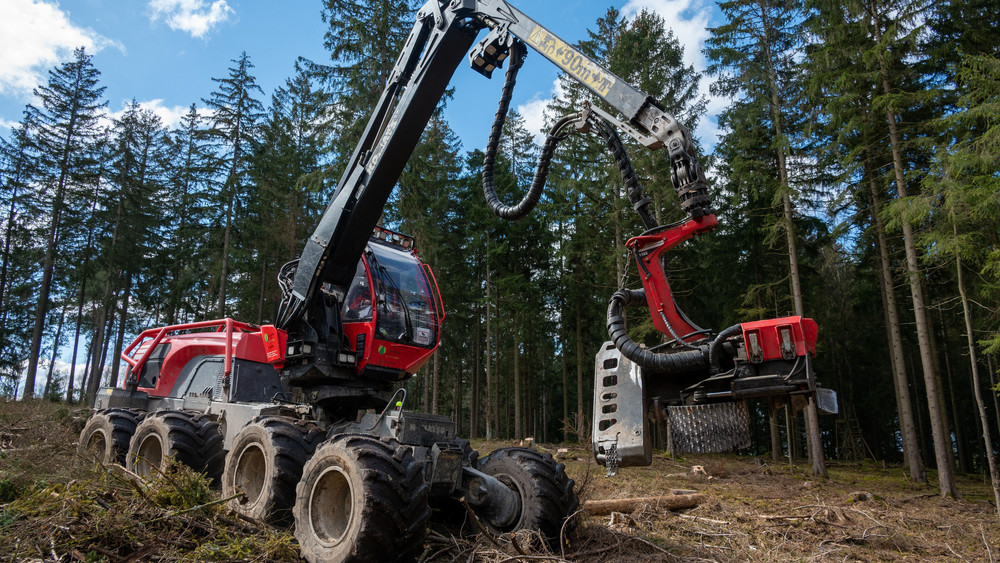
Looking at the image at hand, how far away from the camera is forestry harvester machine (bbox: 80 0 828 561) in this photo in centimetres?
421

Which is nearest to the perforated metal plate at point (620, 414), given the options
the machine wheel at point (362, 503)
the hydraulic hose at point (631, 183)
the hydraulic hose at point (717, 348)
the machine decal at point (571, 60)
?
the hydraulic hose at point (717, 348)

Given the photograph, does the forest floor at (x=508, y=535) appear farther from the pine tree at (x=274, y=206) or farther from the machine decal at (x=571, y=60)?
the pine tree at (x=274, y=206)

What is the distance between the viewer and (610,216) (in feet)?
61.7

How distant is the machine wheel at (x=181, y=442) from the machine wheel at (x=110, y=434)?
730 millimetres

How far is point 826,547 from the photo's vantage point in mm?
6504

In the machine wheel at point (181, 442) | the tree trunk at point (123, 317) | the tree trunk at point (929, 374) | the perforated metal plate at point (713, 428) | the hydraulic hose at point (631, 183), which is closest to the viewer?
the perforated metal plate at point (713, 428)

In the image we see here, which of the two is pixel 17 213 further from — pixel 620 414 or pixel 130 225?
pixel 620 414

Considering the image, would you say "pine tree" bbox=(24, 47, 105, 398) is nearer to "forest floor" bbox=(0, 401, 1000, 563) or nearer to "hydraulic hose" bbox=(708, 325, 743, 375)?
"forest floor" bbox=(0, 401, 1000, 563)

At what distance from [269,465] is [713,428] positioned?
3880 mm

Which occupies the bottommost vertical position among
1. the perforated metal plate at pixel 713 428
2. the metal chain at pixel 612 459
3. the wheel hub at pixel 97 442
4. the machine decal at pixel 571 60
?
→ the wheel hub at pixel 97 442

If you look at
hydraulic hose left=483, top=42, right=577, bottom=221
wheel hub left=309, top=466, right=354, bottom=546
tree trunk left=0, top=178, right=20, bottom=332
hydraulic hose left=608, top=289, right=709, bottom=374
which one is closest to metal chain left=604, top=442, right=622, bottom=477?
hydraulic hose left=608, top=289, right=709, bottom=374

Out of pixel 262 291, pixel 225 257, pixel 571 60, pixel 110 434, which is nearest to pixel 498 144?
pixel 571 60

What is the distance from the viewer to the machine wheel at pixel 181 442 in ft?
21.7

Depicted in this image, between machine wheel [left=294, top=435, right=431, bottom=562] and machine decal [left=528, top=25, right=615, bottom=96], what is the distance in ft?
11.5
